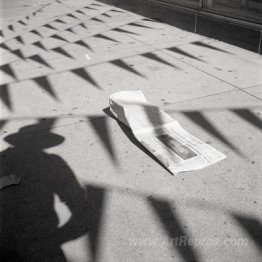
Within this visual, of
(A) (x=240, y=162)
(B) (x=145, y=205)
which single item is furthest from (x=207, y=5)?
(B) (x=145, y=205)

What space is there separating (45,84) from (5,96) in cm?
46

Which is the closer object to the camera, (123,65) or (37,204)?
(37,204)

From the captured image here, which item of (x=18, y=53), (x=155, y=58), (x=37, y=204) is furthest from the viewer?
(x=18, y=53)

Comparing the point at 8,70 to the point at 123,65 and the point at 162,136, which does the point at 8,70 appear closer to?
the point at 123,65

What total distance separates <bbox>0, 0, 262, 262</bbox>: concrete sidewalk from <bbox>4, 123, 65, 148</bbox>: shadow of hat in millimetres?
15

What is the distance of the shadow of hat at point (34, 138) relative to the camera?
104 inches

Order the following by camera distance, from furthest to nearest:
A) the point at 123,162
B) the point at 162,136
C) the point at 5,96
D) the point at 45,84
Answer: the point at 45,84, the point at 5,96, the point at 162,136, the point at 123,162

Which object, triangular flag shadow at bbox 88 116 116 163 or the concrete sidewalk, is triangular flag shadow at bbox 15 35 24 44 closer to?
the concrete sidewalk

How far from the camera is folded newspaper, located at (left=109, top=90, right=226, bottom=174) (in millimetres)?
2324

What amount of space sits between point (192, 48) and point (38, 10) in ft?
16.6

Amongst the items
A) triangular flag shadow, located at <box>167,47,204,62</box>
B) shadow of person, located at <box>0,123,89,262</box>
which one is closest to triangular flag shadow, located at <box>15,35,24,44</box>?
triangular flag shadow, located at <box>167,47,204,62</box>

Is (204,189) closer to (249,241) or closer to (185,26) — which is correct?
→ (249,241)

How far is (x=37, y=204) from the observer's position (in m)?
2.03

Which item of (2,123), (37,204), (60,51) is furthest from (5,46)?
(37,204)
